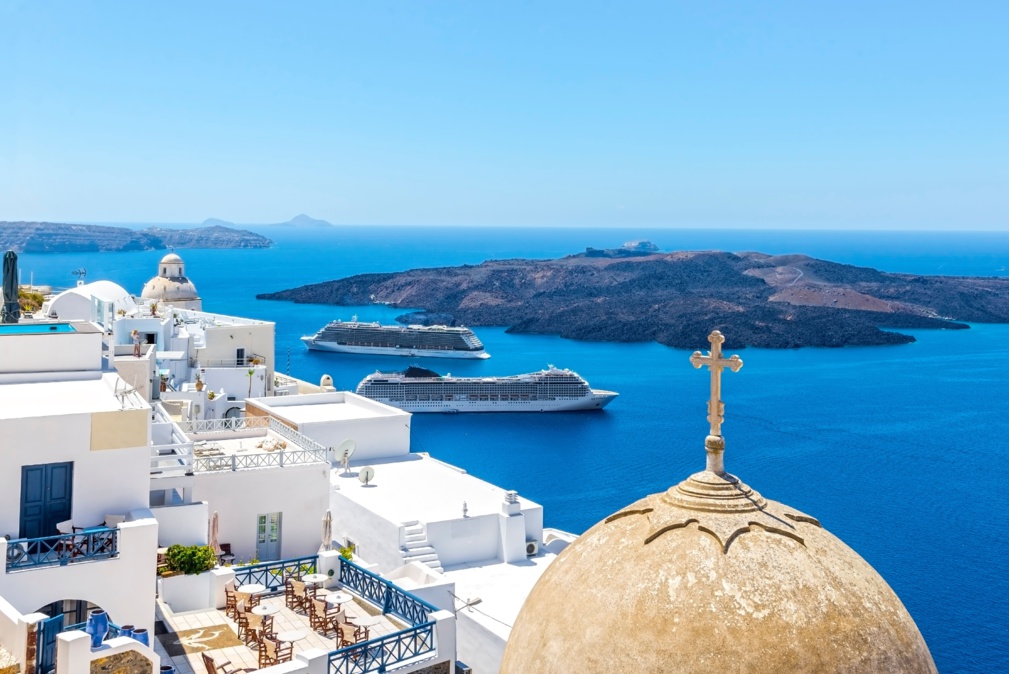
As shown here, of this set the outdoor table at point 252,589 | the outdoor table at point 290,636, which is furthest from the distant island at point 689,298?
the outdoor table at point 290,636

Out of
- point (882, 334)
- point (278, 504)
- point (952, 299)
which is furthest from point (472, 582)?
point (952, 299)

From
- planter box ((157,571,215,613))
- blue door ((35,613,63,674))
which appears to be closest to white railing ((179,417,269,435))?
planter box ((157,571,215,613))

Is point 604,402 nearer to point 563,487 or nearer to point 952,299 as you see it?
point 563,487

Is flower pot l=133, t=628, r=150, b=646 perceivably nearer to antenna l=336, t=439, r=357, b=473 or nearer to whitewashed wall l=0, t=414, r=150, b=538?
whitewashed wall l=0, t=414, r=150, b=538

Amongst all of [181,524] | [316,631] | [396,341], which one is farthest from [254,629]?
[396,341]

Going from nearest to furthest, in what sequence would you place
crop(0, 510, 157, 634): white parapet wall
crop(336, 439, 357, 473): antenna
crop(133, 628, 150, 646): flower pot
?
1. crop(133, 628, 150, 646): flower pot
2. crop(0, 510, 157, 634): white parapet wall
3. crop(336, 439, 357, 473): antenna

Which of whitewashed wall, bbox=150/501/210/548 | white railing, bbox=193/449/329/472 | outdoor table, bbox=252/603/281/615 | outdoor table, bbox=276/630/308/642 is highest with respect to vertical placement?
white railing, bbox=193/449/329/472
